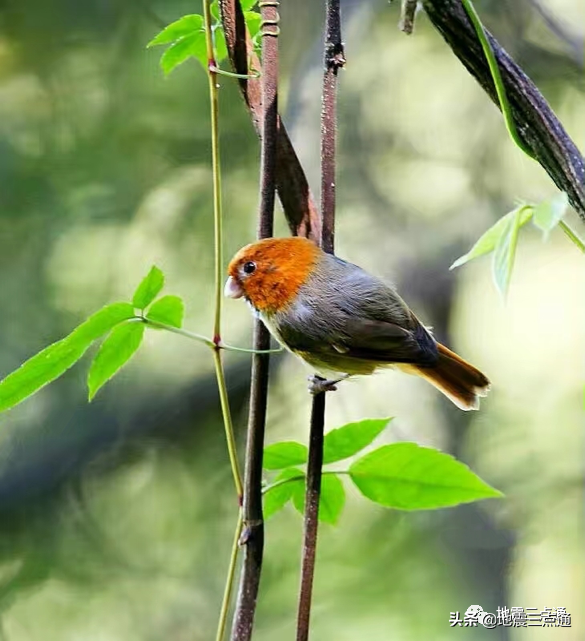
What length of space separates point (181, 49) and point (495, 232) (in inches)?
9.1

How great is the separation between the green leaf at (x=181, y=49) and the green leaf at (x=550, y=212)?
0.26 meters

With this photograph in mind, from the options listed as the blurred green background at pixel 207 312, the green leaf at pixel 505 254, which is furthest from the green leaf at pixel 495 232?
the blurred green background at pixel 207 312

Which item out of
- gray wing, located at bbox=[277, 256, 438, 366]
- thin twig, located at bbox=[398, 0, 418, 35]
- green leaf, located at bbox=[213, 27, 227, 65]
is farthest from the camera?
gray wing, located at bbox=[277, 256, 438, 366]

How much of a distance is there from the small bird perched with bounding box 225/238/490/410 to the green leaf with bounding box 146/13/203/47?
16cm

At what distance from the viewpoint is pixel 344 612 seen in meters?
1.53

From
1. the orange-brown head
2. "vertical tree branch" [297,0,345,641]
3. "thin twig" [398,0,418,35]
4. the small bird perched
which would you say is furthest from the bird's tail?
"thin twig" [398,0,418,35]

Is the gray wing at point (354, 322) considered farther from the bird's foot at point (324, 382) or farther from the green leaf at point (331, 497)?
the green leaf at point (331, 497)

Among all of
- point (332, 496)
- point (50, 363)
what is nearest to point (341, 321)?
point (332, 496)

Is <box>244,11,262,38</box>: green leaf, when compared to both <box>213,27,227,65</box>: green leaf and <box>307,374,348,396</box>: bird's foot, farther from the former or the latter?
<box>307,374,348,396</box>: bird's foot

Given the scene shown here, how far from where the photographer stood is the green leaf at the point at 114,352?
1.44ft

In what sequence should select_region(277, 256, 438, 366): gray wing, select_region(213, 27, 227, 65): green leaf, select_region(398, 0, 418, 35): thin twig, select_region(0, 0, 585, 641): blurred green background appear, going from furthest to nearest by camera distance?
select_region(0, 0, 585, 641): blurred green background
select_region(277, 256, 438, 366): gray wing
select_region(213, 27, 227, 65): green leaf
select_region(398, 0, 418, 35): thin twig

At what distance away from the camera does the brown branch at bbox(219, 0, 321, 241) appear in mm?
457

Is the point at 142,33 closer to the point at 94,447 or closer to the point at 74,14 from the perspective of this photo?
the point at 74,14

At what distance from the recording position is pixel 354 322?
64 centimetres
